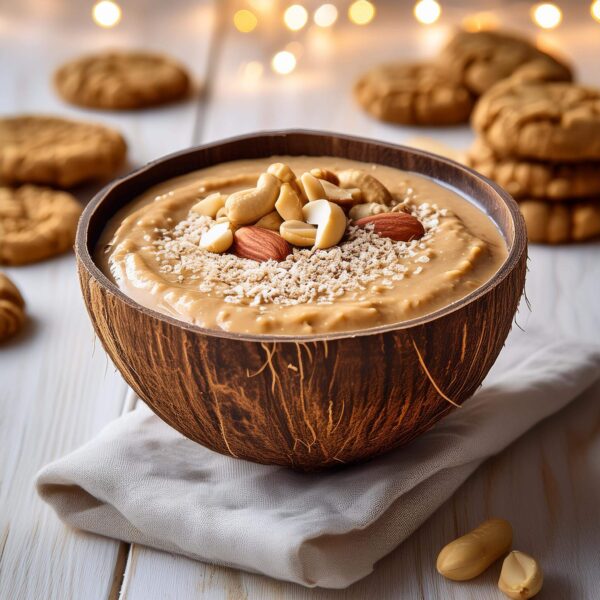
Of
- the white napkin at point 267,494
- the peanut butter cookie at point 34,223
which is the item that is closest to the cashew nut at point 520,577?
the white napkin at point 267,494

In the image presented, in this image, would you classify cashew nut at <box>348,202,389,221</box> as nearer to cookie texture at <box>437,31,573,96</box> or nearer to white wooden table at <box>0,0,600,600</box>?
white wooden table at <box>0,0,600,600</box>

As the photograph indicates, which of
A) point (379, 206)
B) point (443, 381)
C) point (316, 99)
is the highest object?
point (379, 206)

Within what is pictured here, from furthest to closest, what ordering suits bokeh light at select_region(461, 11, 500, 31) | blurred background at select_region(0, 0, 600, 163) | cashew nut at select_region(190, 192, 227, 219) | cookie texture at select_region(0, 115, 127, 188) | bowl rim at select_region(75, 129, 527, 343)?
bokeh light at select_region(461, 11, 500, 31) → blurred background at select_region(0, 0, 600, 163) → cookie texture at select_region(0, 115, 127, 188) → cashew nut at select_region(190, 192, 227, 219) → bowl rim at select_region(75, 129, 527, 343)

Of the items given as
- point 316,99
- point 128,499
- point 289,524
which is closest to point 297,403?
point 289,524

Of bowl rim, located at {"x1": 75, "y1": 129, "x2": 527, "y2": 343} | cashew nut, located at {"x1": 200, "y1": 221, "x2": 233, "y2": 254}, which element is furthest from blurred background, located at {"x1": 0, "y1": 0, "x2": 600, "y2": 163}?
cashew nut, located at {"x1": 200, "y1": 221, "x2": 233, "y2": 254}

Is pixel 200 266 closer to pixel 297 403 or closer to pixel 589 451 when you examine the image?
Answer: pixel 297 403

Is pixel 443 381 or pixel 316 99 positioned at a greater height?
pixel 443 381
